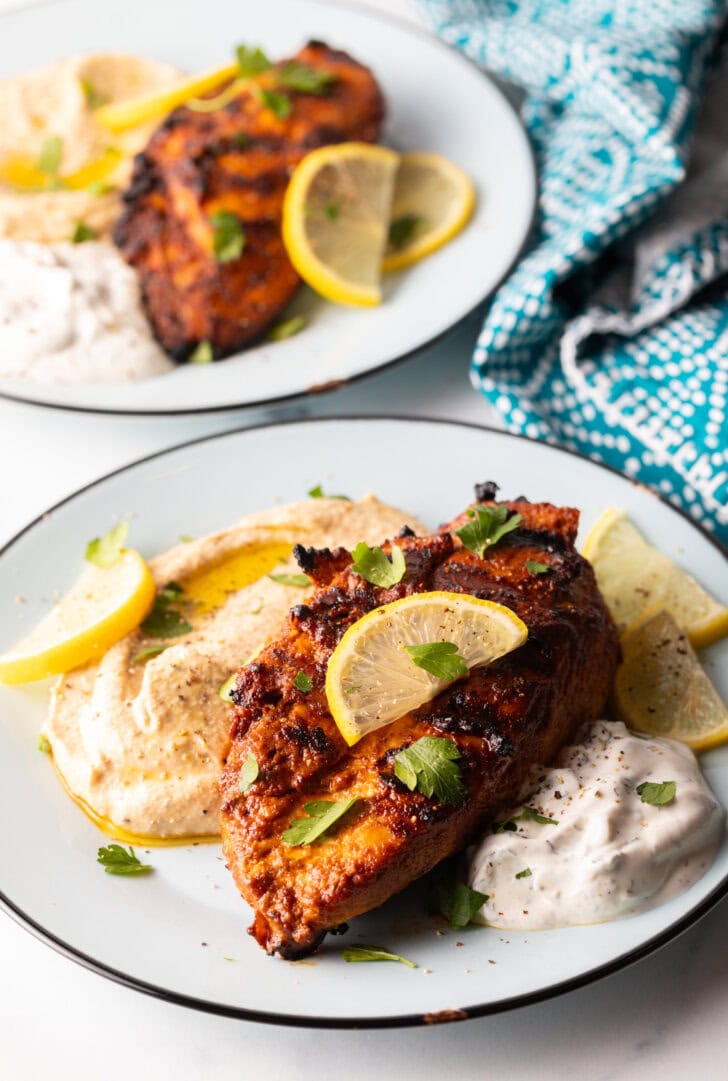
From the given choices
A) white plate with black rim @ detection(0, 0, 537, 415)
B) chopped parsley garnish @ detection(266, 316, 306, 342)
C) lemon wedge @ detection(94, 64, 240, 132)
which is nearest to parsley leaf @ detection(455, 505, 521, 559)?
white plate with black rim @ detection(0, 0, 537, 415)

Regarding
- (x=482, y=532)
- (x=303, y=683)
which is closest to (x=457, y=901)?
(x=303, y=683)

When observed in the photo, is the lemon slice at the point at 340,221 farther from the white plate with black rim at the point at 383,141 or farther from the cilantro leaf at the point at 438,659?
the cilantro leaf at the point at 438,659

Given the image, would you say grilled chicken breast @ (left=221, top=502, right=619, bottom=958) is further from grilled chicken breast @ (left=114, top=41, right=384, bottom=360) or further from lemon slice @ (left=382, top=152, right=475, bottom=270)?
lemon slice @ (left=382, top=152, right=475, bottom=270)

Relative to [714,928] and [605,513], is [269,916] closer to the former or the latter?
[714,928]

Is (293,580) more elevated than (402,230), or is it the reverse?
(402,230)

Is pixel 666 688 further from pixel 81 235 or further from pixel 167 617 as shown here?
pixel 81 235
